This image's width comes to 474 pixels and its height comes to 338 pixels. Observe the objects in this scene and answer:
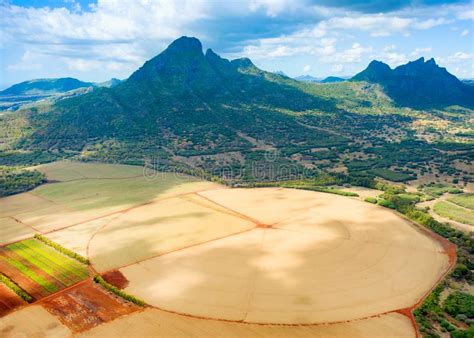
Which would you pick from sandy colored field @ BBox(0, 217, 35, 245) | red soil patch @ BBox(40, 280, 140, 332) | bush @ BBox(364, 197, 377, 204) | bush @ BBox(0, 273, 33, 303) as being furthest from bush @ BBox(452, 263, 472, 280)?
sandy colored field @ BBox(0, 217, 35, 245)

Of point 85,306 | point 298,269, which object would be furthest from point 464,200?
point 85,306

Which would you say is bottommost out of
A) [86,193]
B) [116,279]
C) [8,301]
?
[8,301]

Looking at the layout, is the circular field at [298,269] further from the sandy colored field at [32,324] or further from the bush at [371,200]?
the sandy colored field at [32,324]

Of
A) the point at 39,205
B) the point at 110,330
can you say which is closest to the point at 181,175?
the point at 39,205

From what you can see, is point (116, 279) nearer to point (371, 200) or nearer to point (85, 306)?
point (85, 306)

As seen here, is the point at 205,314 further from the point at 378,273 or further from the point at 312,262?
the point at 378,273

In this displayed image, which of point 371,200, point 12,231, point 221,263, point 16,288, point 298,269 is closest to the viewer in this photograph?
point 16,288
